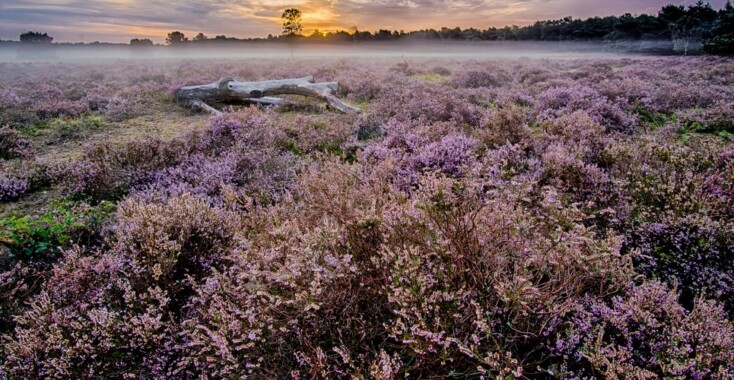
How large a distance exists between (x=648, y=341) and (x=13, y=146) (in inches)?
410

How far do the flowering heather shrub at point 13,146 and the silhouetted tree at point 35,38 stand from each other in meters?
70.7

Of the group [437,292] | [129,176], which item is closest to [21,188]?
[129,176]

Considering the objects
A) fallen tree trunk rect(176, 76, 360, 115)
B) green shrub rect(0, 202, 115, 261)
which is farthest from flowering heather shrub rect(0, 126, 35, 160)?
fallen tree trunk rect(176, 76, 360, 115)

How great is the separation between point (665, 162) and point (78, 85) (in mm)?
20290

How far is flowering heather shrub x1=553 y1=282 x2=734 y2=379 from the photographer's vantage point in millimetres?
2051

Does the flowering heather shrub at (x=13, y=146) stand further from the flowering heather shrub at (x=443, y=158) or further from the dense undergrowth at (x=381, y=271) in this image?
the flowering heather shrub at (x=443, y=158)

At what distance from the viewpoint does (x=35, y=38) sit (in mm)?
60875

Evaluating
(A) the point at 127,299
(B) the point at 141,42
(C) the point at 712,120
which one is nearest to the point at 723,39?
(C) the point at 712,120

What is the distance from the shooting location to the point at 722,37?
26.5m

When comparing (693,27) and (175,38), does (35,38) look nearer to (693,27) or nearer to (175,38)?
(175,38)

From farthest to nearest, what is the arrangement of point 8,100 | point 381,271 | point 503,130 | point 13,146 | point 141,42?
point 141,42, point 8,100, point 13,146, point 503,130, point 381,271

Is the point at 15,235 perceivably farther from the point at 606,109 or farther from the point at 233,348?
the point at 606,109

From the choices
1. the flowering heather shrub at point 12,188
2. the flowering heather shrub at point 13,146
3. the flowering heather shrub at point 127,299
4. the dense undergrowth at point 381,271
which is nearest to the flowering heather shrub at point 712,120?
the dense undergrowth at point 381,271

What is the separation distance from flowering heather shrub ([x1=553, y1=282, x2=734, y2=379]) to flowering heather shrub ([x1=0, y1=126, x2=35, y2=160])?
9.25 m
